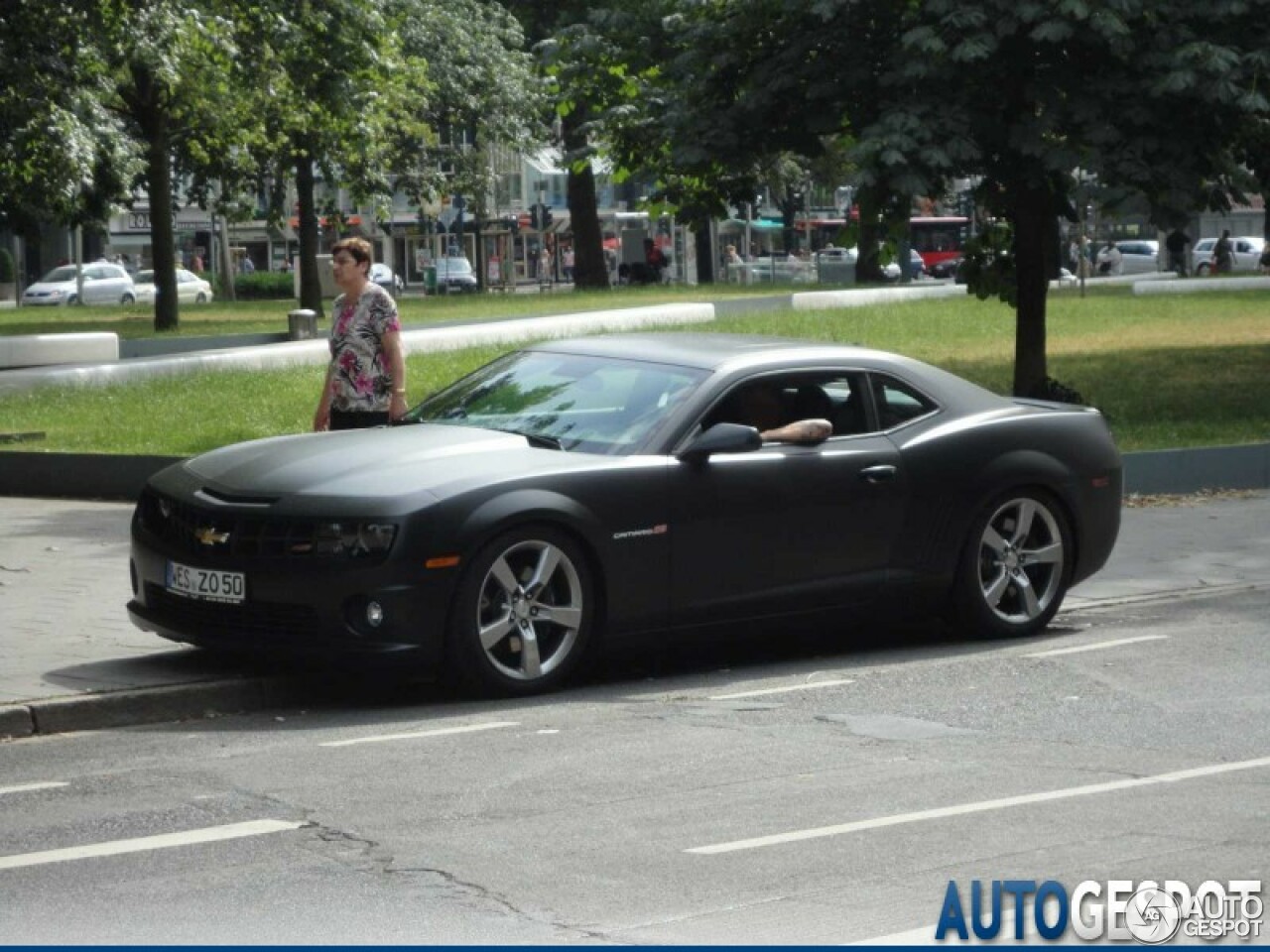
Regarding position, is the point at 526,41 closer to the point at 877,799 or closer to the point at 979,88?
the point at 979,88

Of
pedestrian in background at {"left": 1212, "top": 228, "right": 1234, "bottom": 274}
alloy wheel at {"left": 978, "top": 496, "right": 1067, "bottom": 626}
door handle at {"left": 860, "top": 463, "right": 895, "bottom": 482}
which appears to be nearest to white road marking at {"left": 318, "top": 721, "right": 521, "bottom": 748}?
door handle at {"left": 860, "top": 463, "right": 895, "bottom": 482}

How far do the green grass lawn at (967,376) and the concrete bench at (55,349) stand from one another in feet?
11.9

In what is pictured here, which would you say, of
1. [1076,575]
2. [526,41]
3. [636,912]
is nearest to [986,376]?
[1076,575]

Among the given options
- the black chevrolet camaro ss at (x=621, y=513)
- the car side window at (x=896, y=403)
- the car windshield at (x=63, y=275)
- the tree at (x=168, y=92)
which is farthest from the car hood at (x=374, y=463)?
the car windshield at (x=63, y=275)

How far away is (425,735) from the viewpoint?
336 inches

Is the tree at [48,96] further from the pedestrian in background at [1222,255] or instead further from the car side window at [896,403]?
the pedestrian in background at [1222,255]

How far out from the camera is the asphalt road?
582 cm

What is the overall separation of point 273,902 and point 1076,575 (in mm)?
6086

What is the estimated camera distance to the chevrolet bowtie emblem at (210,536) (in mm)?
9141

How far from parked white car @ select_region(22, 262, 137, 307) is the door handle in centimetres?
6113

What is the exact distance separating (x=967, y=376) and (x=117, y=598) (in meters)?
14.6

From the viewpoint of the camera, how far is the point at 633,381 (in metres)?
10.2

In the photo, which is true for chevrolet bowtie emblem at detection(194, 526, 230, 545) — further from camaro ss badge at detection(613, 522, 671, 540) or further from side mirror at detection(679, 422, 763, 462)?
side mirror at detection(679, 422, 763, 462)

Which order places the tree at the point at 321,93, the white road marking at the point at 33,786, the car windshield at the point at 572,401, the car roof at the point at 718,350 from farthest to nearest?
the tree at the point at 321,93
the car roof at the point at 718,350
the car windshield at the point at 572,401
the white road marking at the point at 33,786
